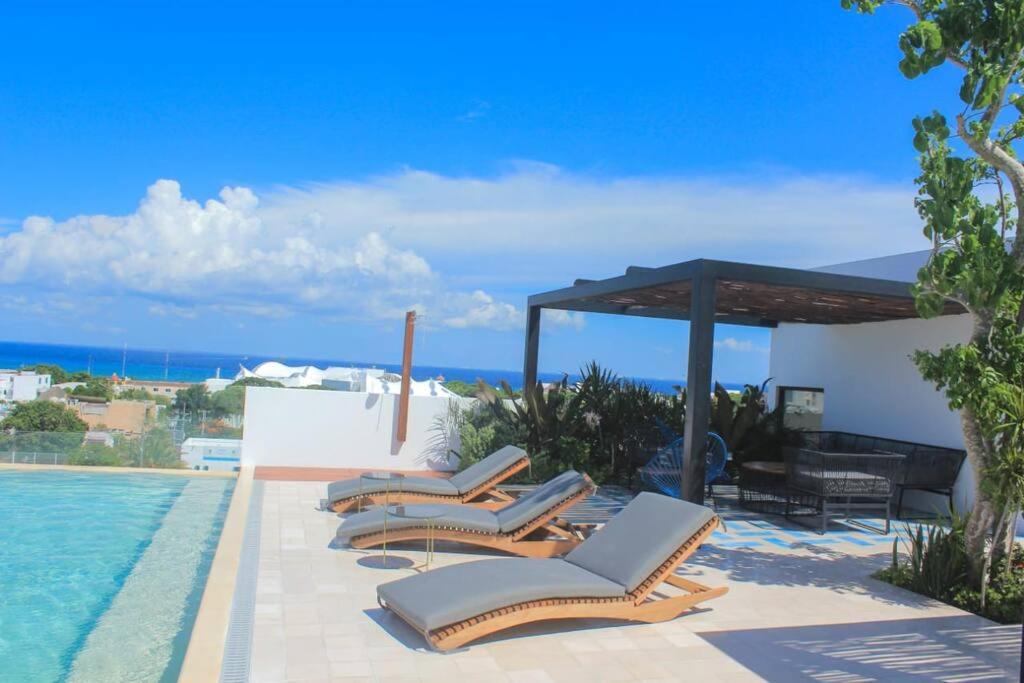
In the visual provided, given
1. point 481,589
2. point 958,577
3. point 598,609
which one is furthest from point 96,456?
point 958,577

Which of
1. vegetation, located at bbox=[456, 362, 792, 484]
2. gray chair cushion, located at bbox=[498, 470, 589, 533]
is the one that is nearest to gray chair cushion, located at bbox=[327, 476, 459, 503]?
gray chair cushion, located at bbox=[498, 470, 589, 533]

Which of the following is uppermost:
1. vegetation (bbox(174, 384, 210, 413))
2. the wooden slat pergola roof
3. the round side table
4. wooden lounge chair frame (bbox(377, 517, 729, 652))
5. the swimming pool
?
the wooden slat pergola roof

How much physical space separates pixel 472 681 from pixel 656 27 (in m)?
13.7

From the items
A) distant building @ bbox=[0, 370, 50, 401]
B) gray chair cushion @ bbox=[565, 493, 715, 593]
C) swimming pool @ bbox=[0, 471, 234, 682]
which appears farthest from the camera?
distant building @ bbox=[0, 370, 50, 401]

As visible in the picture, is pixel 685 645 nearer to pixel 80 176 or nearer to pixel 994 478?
pixel 994 478

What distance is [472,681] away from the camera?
14.6ft

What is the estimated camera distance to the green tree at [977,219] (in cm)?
586

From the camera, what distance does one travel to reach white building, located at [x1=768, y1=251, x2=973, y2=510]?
11.5m

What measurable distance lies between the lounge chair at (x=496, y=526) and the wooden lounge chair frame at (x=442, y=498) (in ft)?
4.57

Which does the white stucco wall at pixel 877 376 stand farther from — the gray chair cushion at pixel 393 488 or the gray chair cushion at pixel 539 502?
the gray chair cushion at pixel 393 488

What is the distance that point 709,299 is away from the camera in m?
8.46

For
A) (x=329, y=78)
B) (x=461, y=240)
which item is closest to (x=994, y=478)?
(x=329, y=78)

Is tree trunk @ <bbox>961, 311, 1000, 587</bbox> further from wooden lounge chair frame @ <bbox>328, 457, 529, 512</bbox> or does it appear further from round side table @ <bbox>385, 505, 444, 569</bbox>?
wooden lounge chair frame @ <bbox>328, 457, 529, 512</bbox>

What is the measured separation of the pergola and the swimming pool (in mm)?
5091
